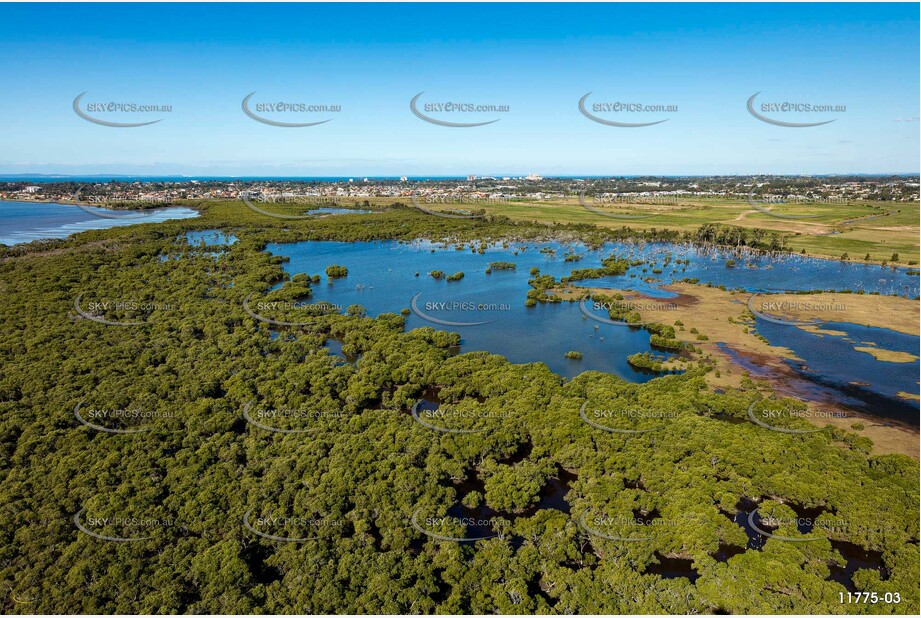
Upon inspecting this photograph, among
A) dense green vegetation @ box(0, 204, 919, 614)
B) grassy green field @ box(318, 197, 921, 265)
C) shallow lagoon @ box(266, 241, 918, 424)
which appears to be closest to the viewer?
dense green vegetation @ box(0, 204, 919, 614)

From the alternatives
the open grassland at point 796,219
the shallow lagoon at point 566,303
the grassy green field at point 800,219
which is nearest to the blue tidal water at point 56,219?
the shallow lagoon at point 566,303

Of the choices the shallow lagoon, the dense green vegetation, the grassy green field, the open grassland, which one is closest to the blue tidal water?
the shallow lagoon

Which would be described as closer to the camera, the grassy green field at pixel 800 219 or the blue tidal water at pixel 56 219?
the grassy green field at pixel 800 219

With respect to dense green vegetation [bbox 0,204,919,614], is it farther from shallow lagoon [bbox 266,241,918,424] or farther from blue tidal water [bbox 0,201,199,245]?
blue tidal water [bbox 0,201,199,245]

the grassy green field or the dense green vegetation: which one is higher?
the grassy green field

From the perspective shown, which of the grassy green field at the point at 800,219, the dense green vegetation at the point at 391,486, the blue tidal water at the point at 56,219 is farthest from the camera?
the blue tidal water at the point at 56,219

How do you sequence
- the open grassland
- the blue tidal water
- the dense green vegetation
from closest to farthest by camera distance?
the dense green vegetation → the open grassland → the blue tidal water

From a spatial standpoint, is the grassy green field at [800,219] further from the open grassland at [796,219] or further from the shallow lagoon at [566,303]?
the shallow lagoon at [566,303]

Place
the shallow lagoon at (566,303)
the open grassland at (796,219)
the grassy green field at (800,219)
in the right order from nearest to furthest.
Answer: the shallow lagoon at (566,303) < the grassy green field at (800,219) < the open grassland at (796,219)

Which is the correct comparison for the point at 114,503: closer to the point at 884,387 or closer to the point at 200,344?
the point at 200,344
